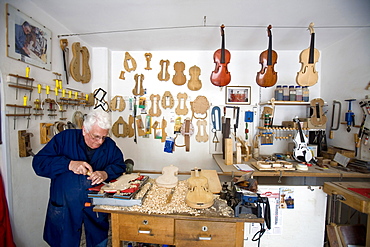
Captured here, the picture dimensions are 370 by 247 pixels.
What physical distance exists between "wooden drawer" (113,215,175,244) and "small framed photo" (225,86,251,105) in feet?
8.91

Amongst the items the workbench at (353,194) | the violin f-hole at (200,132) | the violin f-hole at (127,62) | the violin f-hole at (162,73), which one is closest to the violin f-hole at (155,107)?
the violin f-hole at (162,73)

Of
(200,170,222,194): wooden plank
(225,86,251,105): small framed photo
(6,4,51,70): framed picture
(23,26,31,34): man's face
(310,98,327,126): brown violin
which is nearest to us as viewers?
(200,170,222,194): wooden plank

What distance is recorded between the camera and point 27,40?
1888mm

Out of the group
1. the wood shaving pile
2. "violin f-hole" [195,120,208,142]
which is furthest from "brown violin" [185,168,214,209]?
"violin f-hole" [195,120,208,142]

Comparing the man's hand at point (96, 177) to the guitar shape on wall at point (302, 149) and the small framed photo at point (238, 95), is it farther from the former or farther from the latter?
the guitar shape on wall at point (302, 149)

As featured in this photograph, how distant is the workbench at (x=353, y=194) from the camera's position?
1539mm

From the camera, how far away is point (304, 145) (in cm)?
273

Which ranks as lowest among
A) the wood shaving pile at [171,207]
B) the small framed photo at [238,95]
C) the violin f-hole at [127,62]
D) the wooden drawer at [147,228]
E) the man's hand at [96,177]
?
the wooden drawer at [147,228]

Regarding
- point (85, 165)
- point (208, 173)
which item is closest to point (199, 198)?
point (208, 173)

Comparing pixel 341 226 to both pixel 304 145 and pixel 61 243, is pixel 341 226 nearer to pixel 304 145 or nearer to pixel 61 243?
pixel 304 145

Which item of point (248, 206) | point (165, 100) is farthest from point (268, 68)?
point (165, 100)

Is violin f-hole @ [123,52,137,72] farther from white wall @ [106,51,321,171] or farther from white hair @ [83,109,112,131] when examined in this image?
white hair @ [83,109,112,131]

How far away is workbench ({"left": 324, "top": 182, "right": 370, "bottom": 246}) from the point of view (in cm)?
154

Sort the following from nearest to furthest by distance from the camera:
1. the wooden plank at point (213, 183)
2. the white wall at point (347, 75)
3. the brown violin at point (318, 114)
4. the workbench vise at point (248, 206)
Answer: the workbench vise at point (248, 206) < the wooden plank at point (213, 183) < the white wall at point (347, 75) < the brown violin at point (318, 114)
